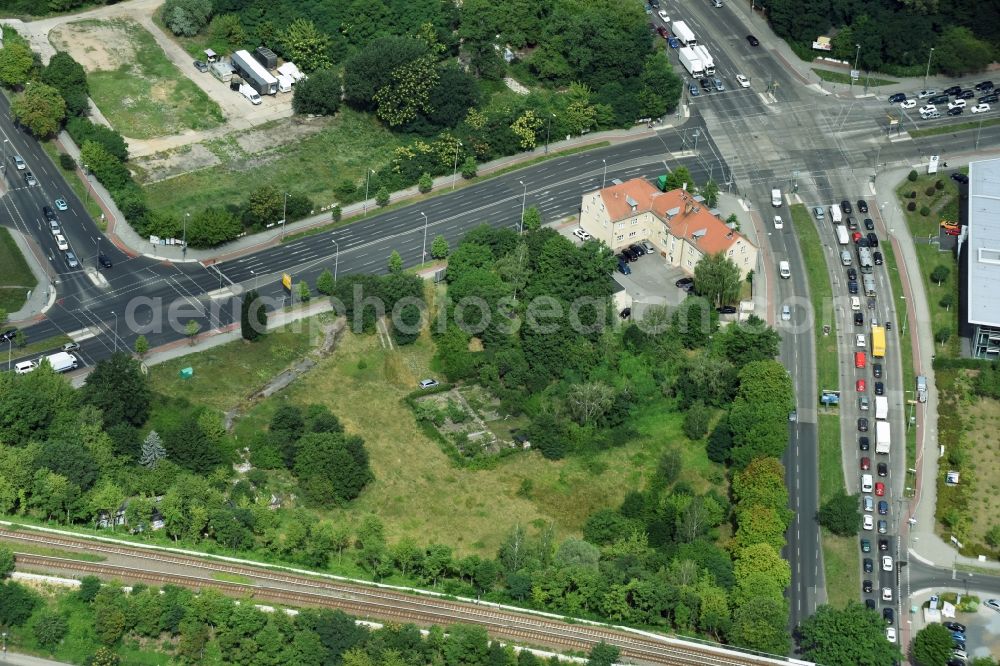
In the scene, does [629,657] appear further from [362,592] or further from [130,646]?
[130,646]

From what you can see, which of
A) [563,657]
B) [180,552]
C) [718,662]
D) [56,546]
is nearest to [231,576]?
[180,552]

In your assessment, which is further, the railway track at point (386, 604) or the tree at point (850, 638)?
the tree at point (850, 638)

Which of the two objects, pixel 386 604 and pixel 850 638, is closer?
pixel 850 638

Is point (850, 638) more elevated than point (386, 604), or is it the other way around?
point (850, 638)

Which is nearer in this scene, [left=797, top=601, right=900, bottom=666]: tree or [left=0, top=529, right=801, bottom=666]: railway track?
[left=0, top=529, right=801, bottom=666]: railway track
